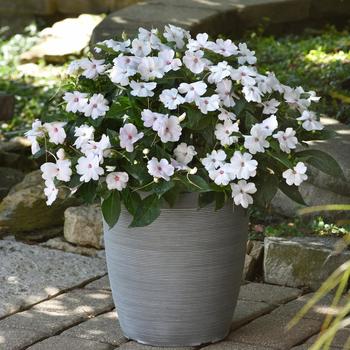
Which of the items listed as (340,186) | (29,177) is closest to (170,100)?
(340,186)

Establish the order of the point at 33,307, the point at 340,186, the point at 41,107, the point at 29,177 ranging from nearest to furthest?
1. the point at 33,307
2. the point at 340,186
3. the point at 29,177
4. the point at 41,107

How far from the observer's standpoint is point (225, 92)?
4.44m

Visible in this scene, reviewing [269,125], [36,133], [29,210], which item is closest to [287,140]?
[269,125]

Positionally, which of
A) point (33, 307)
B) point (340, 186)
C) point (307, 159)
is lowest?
point (33, 307)

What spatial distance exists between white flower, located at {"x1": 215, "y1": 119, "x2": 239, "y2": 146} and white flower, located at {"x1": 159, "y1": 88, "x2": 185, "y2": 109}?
197 mm

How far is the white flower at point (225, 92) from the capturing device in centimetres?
443

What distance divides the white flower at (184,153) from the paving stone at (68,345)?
934mm

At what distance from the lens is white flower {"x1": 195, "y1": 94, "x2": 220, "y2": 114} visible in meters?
4.32

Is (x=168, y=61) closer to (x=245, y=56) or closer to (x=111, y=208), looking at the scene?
(x=245, y=56)

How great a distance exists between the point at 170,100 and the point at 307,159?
2.16 feet

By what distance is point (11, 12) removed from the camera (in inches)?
450

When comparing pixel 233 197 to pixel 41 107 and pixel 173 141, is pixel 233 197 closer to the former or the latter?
pixel 173 141

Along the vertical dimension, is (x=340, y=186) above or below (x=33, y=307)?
above

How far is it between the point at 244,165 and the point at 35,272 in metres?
1.90
